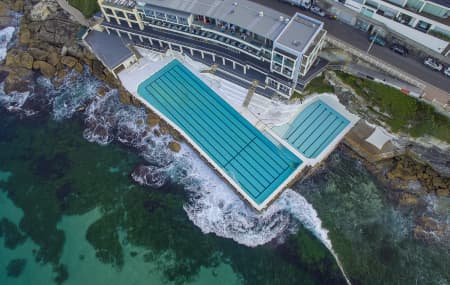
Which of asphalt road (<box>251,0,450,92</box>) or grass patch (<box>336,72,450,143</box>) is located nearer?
grass patch (<box>336,72,450,143</box>)

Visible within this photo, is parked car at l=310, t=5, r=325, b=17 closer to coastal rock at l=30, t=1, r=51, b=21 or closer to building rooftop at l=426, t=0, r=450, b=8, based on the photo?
building rooftop at l=426, t=0, r=450, b=8

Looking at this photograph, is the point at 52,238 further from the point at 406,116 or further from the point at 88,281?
the point at 406,116

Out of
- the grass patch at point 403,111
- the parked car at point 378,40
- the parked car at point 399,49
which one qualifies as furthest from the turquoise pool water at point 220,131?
the parked car at point 399,49

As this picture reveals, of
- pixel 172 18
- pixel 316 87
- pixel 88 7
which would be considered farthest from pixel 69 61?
pixel 316 87

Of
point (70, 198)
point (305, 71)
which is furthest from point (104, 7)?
point (305, 71)

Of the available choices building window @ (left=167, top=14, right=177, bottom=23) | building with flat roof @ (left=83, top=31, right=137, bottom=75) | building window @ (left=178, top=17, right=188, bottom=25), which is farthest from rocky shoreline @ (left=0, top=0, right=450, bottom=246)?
building window @ (left=178, top=17, right=188, bottom=25)

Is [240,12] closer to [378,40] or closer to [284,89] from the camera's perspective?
[284,89]
